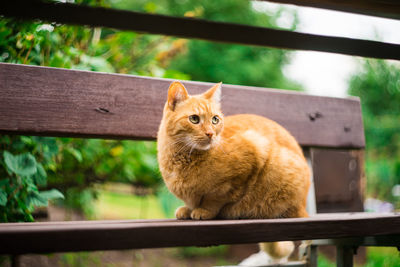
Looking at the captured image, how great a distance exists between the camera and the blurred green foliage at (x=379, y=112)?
22.5 feet

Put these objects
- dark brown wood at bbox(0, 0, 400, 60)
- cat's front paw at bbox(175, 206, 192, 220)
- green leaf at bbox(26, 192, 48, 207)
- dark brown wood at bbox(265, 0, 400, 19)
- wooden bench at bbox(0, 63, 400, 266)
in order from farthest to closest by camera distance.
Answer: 1. green leaf at bbox(26, 192, 48, 207)
2. cat's front paw at bbox(175, 206, 192, 220)
3. dark brown wood at bbox(265, 0, 400, 19)
4. wooden bench at bbox(0, 63, 400, 266)
5. dark brown wood at bbox(0, 0, 400, 60)

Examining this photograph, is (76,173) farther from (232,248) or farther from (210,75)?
(210,75)

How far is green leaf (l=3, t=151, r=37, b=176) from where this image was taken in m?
1.58

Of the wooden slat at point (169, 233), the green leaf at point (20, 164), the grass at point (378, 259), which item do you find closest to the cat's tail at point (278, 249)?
the wooden slat at point (169, 233)

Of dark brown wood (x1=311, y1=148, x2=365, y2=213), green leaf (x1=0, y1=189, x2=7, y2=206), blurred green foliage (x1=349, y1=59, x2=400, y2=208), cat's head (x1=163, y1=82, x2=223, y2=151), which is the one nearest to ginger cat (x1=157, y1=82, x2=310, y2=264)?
cat's head (x1=163, y1=82, x2=223, y2=151)

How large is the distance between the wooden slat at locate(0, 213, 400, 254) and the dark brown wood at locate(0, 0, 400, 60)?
526mm

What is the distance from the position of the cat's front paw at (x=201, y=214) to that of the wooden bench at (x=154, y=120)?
0.14 metres

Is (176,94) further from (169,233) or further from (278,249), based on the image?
(278,249)

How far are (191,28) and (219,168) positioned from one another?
70 centimetres

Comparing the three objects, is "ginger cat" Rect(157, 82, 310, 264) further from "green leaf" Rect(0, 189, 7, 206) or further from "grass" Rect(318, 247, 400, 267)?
"grass" Rect(318, 247, 400, 267)

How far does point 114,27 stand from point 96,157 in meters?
1.86

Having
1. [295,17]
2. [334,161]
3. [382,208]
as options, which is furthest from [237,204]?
[295,17]

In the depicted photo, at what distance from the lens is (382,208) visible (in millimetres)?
4375

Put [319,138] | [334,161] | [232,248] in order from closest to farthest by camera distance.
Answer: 1. [319,138]
2. [334,161]
3. [232,248]
